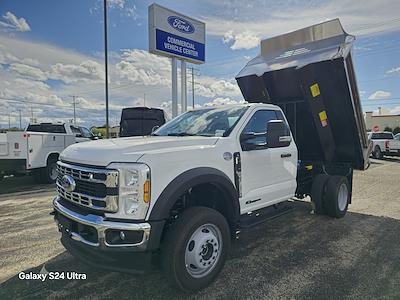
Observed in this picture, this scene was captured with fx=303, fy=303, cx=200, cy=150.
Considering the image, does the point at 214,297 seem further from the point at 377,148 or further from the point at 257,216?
the point at 377,148

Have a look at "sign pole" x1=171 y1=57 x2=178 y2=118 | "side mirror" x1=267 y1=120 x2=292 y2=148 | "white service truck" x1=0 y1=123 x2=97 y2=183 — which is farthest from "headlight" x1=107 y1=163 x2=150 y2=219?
"sign pole" x1=171 y1=57 x2=178 y2=118

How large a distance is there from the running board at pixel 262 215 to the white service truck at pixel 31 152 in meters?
7.27

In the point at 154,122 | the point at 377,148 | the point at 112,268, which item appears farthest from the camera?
Answer: the point at 377,148

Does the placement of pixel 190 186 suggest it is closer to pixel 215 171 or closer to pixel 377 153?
pixel 215 171

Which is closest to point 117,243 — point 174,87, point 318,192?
point 318,192

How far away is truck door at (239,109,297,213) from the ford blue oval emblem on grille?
6.40 feet

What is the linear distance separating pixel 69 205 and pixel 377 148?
20162 millimetres

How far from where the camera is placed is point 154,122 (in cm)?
1290

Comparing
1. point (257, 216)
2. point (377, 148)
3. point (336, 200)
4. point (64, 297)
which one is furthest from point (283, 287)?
point (377, 148)

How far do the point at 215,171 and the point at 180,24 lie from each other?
47.1 feet

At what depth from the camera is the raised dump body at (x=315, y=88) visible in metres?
5.23

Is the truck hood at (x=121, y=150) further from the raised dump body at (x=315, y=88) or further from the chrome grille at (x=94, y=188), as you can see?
the raised dump body at (x=315, y=88)

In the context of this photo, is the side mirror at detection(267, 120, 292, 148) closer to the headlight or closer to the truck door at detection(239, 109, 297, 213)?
the truck door at detection(239, 109, 297, 213)

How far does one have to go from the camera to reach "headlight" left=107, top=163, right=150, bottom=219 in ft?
8.97
